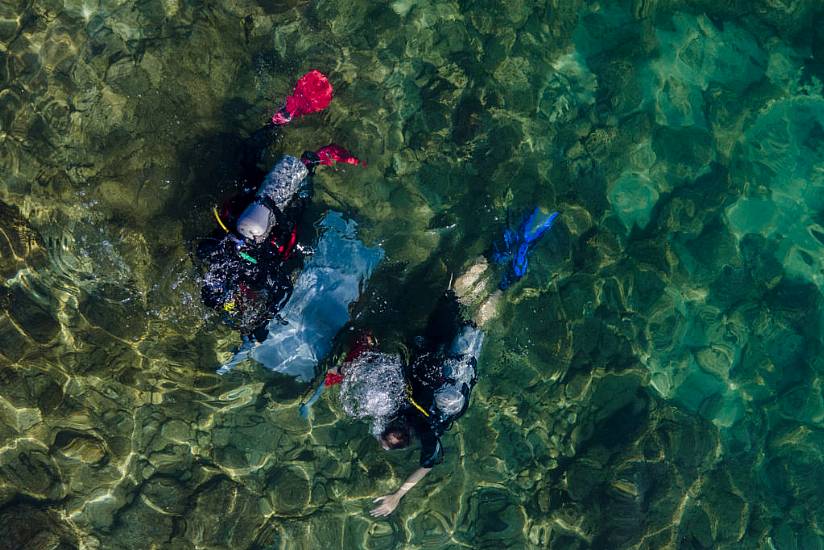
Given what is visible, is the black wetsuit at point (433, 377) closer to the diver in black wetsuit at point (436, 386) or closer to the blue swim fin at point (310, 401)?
the diver in black wetsuit at point (436, 386)

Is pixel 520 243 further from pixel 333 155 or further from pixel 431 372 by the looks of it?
pixel 333 155

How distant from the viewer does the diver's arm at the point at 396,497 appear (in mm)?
6375

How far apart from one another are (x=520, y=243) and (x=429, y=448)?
2.83m

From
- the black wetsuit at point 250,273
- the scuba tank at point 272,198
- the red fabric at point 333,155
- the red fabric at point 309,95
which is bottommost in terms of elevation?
the black wetsuit at point 250,273

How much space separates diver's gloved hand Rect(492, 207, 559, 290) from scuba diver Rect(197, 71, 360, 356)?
88.5 inches

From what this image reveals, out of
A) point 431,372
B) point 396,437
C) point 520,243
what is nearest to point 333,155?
point 520,243

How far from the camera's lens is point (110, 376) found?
6.47 metres

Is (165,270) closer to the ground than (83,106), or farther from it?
closer to the ground

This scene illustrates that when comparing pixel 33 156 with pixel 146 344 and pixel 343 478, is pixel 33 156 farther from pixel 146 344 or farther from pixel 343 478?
pixel 343 478

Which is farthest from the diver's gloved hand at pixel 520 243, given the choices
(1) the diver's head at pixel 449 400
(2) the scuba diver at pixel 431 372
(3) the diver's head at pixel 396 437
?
(3) the diver's head at pixel 396 437

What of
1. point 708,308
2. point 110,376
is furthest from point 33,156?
point 708,308

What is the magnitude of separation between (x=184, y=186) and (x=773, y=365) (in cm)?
833

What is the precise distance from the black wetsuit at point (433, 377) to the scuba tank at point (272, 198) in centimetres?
227

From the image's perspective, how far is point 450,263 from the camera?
7188 mm
